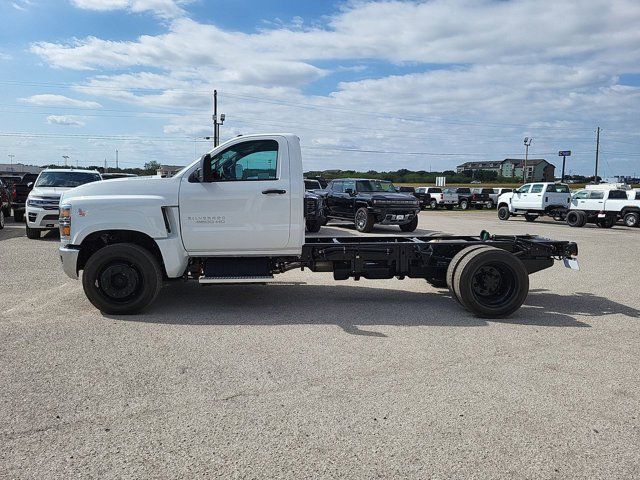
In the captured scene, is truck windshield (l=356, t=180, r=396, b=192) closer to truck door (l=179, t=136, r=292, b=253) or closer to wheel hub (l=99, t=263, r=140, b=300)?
truck door (l=179, t=136, r=292, b=253)

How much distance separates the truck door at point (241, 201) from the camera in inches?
263

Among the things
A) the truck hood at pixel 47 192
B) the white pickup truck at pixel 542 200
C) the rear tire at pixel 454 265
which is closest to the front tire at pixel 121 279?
the rear tire at pixel 454 265

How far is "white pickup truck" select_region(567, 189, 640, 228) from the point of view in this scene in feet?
77.8

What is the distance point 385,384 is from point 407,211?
1395 cm

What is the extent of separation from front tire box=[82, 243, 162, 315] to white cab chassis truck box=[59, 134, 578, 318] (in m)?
0.01

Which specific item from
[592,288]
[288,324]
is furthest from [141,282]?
[592,288]

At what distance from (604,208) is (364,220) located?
1270cm

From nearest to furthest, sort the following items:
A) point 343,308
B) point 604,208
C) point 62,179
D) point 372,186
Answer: point 343,308
point 62,179
point 372,186
point 604,208

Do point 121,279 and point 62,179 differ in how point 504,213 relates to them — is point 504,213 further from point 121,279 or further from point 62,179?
point 121,279

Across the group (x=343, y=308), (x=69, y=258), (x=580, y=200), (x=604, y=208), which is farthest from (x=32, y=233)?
(x=604, y=208)

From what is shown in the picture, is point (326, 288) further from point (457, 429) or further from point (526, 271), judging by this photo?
point (457, 429)

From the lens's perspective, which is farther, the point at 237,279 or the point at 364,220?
the point at 364,220

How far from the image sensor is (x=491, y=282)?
6902 millimetres

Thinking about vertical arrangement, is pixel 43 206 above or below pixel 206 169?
below
